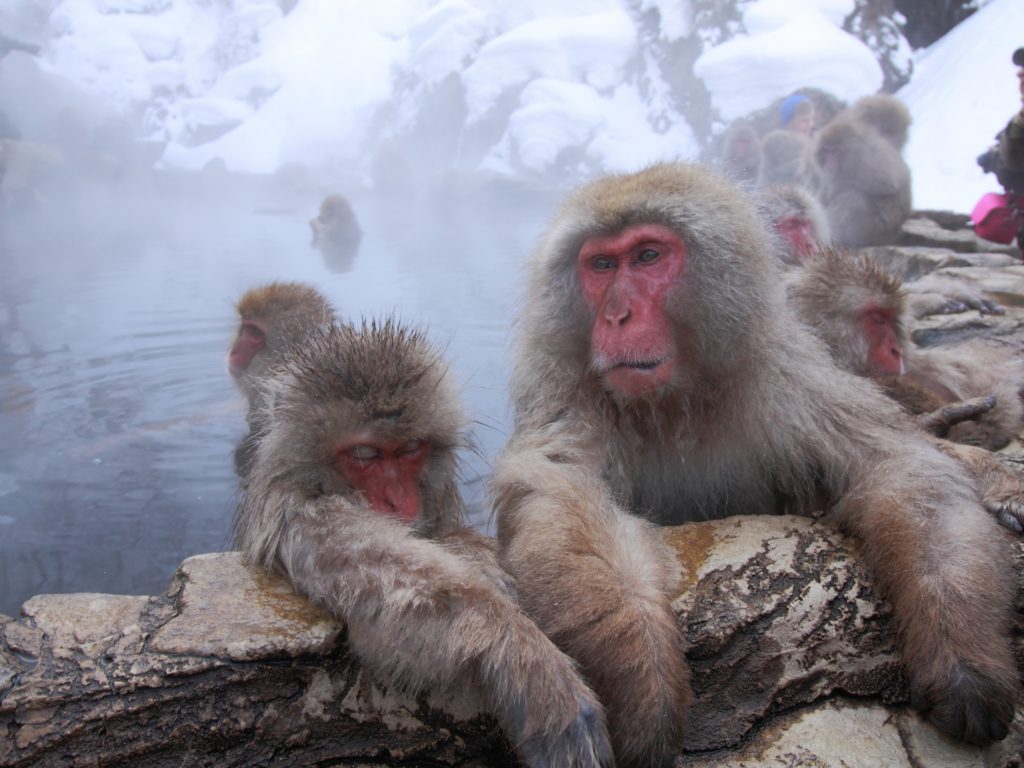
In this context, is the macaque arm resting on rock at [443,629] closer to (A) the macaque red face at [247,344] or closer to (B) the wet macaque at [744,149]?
(A) the macaque red face at [247,344]

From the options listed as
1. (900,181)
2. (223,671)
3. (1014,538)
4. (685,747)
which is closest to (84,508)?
(223,671)

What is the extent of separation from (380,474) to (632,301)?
82cm

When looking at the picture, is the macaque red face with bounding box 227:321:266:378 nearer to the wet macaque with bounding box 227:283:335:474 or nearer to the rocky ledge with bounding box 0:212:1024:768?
the wet macaque with bounding box 227:283:335:474

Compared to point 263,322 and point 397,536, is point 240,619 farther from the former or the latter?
point 263,322

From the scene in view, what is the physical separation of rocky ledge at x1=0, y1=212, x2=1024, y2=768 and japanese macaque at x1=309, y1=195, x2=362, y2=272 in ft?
23.6

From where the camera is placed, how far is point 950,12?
13.9m

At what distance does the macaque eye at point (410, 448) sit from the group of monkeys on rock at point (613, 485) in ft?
0.05

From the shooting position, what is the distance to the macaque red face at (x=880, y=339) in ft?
12.1

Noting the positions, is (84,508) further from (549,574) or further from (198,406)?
(549,574)

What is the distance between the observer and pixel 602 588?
1.97 metres

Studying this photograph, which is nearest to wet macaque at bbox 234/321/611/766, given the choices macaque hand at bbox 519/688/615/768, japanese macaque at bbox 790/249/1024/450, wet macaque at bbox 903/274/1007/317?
macaque hand at bbox 519/688/615/768

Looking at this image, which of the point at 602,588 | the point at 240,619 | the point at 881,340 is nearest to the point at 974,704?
the point at 602,588

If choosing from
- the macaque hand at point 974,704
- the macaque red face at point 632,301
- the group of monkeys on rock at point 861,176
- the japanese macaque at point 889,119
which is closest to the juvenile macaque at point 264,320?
the macaque red face at point 632,301

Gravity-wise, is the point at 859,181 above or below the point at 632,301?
above
